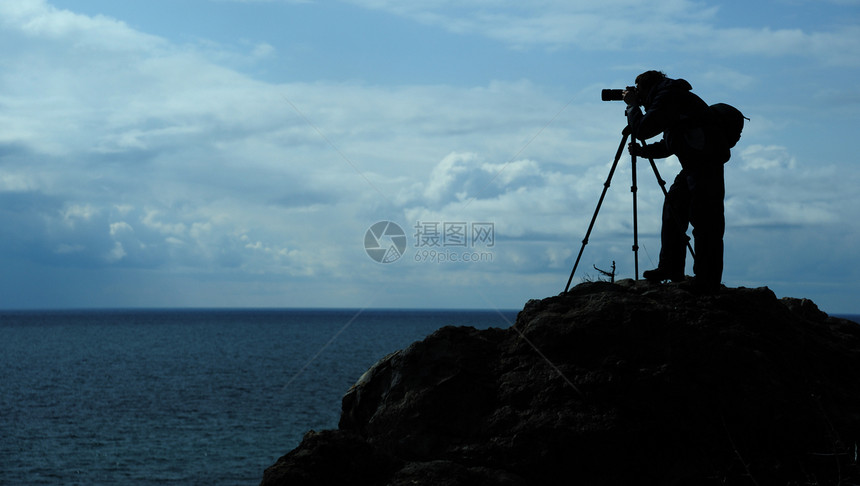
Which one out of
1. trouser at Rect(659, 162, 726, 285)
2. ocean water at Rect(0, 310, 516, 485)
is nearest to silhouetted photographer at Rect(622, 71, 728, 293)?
trouser at Rect(659, 162, 726, 285)

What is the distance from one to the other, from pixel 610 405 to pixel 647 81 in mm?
3517

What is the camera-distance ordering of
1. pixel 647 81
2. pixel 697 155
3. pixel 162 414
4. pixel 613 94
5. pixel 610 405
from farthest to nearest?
pixel 162 414 < pixel 613 94 < pixel 647 81 < pixel 697 155 < pixel 610 405

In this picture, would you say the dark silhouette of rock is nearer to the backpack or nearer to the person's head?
the backpack

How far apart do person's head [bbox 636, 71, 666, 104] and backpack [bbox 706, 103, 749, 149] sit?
616mm

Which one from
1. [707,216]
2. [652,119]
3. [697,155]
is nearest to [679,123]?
[652,119]

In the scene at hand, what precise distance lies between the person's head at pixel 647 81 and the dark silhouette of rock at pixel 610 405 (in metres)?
2.16

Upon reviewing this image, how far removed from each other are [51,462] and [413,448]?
28.9 metres

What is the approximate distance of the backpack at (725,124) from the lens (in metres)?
6.75

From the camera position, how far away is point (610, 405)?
18.6ft

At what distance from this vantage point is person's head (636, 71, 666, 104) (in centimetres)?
719

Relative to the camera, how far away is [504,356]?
6.38m

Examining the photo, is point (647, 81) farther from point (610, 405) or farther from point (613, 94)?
point (610, 405)

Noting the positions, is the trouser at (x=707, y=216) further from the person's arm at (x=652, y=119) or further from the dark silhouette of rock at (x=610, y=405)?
the person's arm at (x=652, y=119)

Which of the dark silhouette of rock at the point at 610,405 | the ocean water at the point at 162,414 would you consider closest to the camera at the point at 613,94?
the dark silhouette of rock at the point at 610,405
